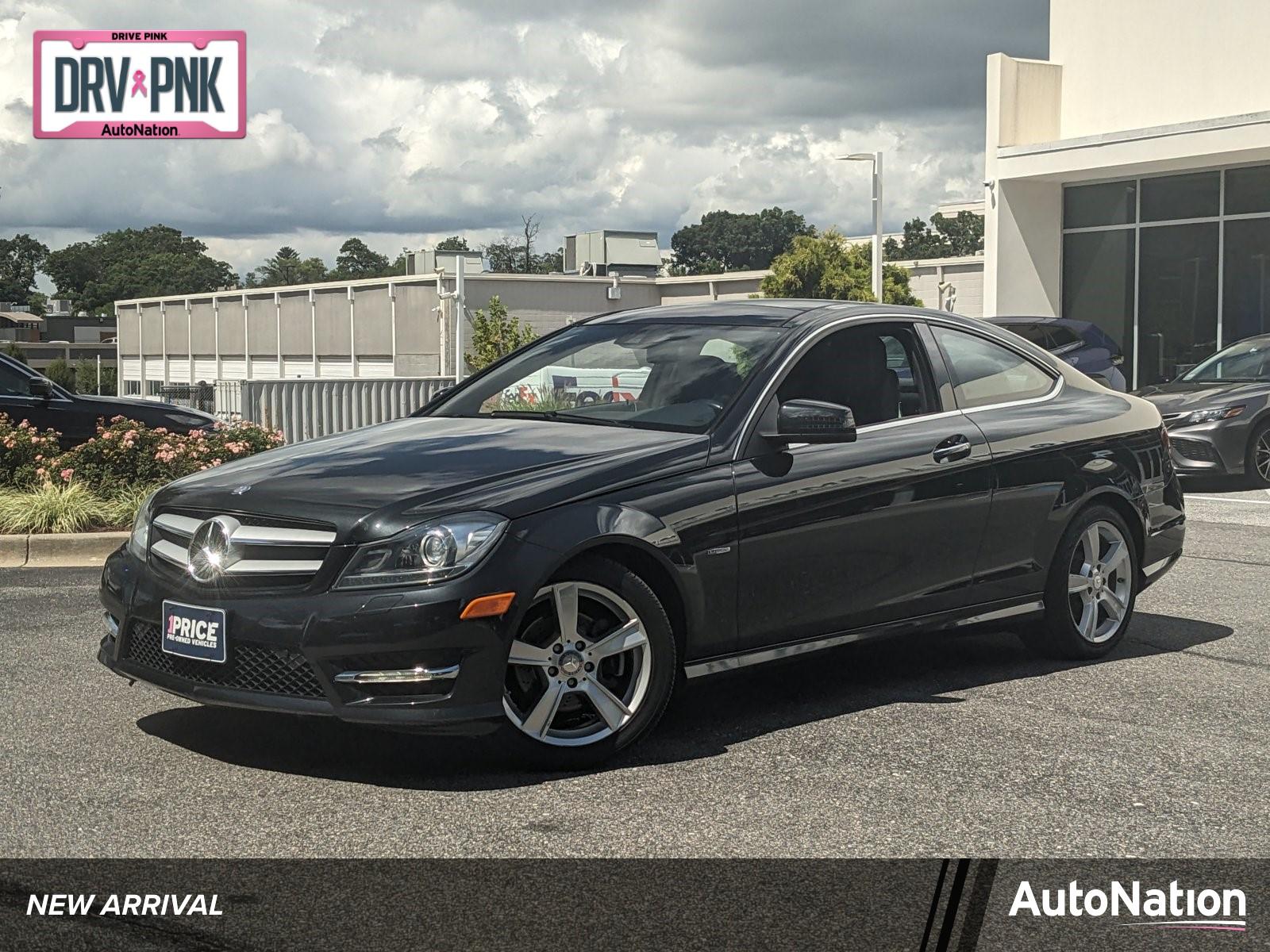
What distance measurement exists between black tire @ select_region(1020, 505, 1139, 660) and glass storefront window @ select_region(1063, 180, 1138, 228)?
2069 centimetres

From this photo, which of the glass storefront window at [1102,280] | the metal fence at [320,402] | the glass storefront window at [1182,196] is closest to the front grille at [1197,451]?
the metal fence at [320,402]

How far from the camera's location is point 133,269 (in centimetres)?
15875

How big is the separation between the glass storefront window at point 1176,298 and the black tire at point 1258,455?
998cm

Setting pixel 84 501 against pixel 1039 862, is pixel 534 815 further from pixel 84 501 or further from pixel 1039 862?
pixel 84 501

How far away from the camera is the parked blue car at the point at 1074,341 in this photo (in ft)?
62.2

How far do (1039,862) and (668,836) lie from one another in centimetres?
105

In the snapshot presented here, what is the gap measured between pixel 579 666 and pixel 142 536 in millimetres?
1704

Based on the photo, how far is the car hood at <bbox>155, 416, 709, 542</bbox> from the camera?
5.25 metres

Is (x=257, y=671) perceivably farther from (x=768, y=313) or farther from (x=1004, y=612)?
(x=1004, y=612)

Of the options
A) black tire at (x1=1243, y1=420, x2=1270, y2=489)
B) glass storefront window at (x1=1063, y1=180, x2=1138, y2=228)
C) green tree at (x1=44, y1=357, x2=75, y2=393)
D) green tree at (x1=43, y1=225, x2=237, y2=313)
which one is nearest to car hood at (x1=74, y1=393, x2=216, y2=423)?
black tire at (x1=1243, y1=420, x2=1270, y2=489)

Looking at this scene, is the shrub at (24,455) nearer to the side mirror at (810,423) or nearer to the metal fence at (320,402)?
the metal fence at (320,402)

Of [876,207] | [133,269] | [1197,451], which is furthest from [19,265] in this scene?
[1197,451]

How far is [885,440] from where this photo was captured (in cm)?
645

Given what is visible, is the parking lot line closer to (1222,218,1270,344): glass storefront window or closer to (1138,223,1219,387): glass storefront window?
(1222,218,1270,344): glass storefront window
